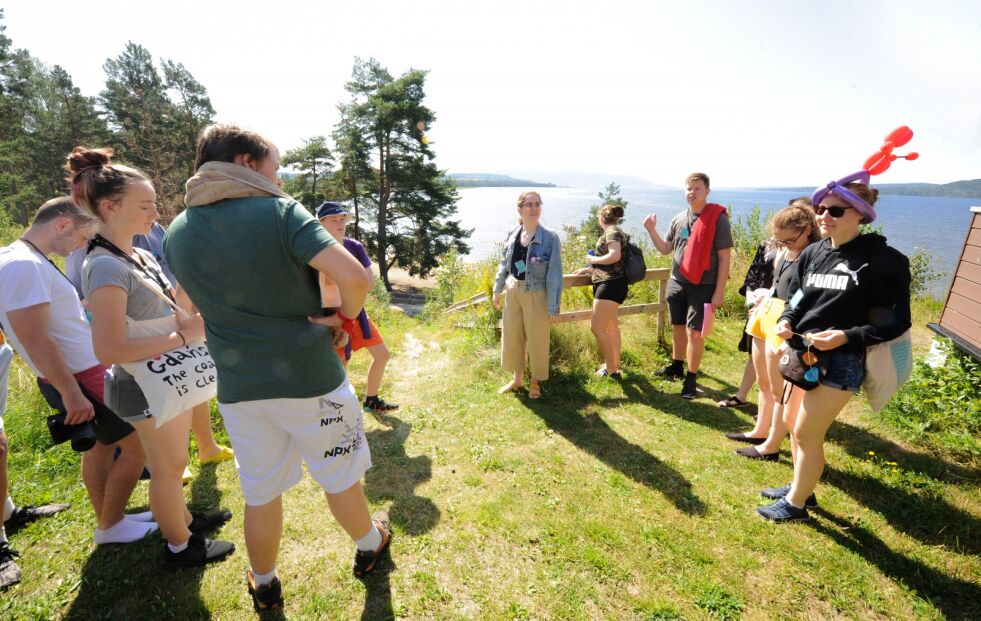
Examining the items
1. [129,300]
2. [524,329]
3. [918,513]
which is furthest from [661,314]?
[129,300]

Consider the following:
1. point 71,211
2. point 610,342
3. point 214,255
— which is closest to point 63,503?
point 71,211

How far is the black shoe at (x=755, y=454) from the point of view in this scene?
360cm

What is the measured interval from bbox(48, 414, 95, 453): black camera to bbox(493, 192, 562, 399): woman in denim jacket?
3.45 meters

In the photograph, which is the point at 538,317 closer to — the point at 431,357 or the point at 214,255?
the point at 431,357

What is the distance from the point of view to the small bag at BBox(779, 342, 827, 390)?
100 inches

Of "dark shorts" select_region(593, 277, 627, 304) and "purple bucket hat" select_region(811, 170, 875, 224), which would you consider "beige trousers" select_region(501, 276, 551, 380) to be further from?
"purple bucket hat" select_region(811, 170, 875, 224)

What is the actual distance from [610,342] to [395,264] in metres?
27.3

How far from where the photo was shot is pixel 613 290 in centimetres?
494

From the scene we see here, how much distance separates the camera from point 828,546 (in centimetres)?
265

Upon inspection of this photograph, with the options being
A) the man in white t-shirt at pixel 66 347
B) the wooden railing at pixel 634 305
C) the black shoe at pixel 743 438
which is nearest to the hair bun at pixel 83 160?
the man in white t-shirt at pixel 66 347

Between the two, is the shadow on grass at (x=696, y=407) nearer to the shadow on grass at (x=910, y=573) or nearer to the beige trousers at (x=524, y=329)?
the beige trousers at (x=524, y=329)

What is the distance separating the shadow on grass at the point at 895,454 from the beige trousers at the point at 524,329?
2.76 meters

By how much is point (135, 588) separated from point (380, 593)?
1.35 metres

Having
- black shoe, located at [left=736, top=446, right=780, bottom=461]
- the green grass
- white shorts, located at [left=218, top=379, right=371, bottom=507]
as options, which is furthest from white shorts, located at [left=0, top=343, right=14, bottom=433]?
black shoe, located at [left=736, top=446, right=780, bottom=461]
